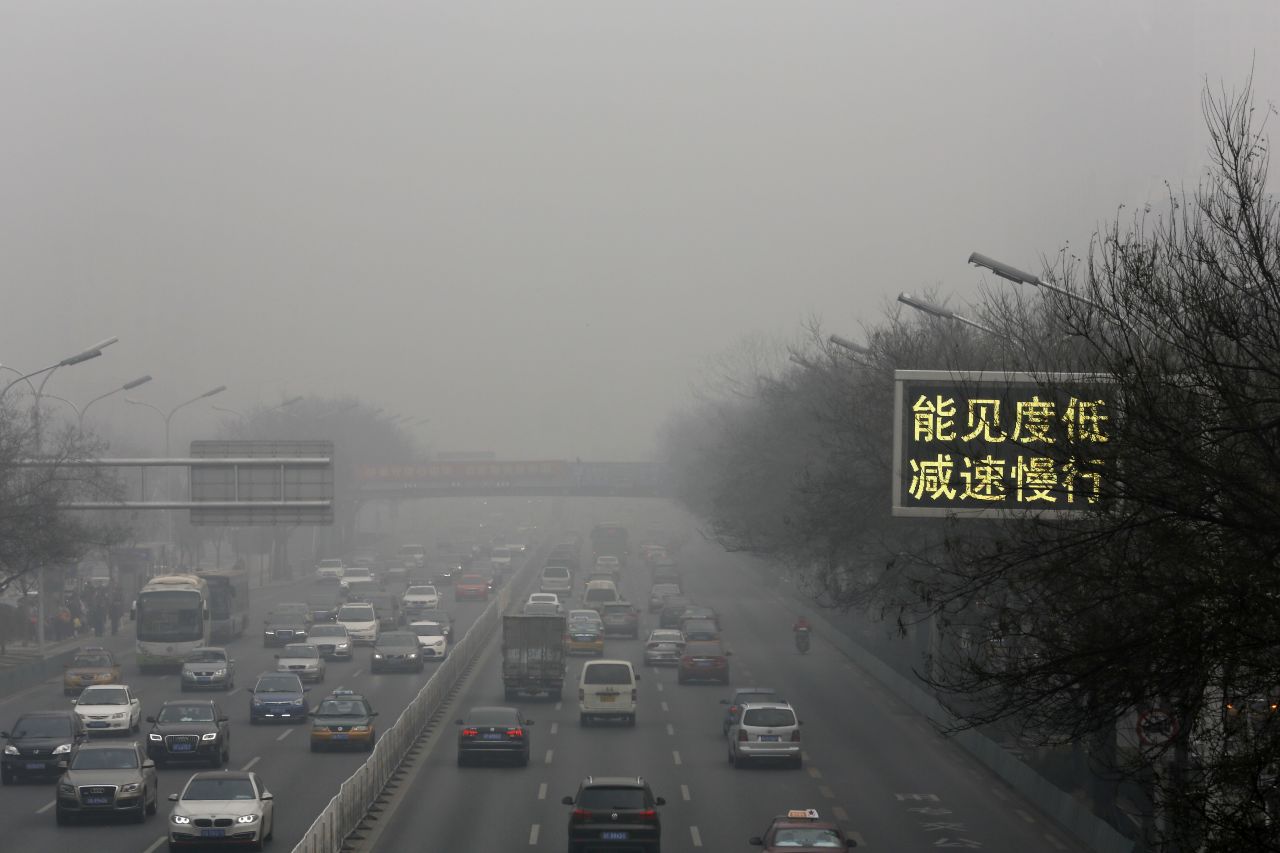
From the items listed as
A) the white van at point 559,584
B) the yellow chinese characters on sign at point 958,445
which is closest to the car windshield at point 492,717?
the yellow chinese characters on sign at point 958,445

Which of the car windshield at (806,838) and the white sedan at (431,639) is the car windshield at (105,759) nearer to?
the car windshield at (806,838)

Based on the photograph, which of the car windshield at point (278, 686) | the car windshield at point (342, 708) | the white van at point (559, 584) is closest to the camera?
the car windshield at point (342, 708)

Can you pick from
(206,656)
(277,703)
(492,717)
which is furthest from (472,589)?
(492,717)

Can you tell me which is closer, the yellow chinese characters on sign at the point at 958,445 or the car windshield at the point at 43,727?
the yellow chinese characters on sign at the point at 958,445

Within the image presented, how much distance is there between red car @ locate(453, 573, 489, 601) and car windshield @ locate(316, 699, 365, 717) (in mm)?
53766

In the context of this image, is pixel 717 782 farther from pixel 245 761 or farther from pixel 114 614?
pixel 114 614

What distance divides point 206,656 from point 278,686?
9.11m

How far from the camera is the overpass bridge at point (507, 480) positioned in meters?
160

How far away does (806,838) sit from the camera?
24.5 metres

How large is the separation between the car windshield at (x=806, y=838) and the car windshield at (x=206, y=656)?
3366 centimetres

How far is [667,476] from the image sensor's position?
18150cm

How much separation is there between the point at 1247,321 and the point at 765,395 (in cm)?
6315

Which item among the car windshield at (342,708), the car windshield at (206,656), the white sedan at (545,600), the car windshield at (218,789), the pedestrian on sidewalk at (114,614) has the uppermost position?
the car windshield at (218,789)

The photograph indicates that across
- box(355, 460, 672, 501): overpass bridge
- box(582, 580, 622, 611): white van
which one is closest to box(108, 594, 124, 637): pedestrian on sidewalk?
box(582, 580, 622, 611): white van
